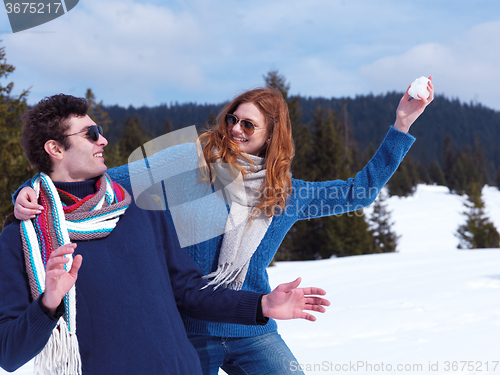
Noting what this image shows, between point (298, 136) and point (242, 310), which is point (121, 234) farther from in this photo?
point (298, 136)

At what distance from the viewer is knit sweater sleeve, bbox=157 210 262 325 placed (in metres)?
1.94

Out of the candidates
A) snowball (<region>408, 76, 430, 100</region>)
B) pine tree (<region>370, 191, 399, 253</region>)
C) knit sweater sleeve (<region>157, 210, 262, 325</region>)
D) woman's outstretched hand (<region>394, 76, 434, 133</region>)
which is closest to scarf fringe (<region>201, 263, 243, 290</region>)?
knit sweater sleeve (<region>157, 210, 262, 325</region>)

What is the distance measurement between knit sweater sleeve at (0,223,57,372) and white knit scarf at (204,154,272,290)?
0.89m

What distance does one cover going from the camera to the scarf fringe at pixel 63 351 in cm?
160

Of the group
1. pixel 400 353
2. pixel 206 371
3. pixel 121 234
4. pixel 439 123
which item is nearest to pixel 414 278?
pixel 400 353

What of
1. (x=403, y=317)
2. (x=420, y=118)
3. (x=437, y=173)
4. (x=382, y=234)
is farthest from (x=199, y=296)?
(x=420, y=118)

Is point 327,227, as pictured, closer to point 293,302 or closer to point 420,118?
point 293,302

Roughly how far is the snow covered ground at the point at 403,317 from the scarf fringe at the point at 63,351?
1032 mm

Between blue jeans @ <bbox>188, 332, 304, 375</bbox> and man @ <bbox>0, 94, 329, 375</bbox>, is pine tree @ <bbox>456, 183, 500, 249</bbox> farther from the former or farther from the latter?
man @ <bbox>0, 94, 329, 375</bbox>

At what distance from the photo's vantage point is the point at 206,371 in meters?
2.21

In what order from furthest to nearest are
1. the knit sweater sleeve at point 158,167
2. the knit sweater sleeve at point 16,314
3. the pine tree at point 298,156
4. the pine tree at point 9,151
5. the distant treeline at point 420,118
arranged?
the distant treeline at point 420,118 < the pine tree at point 298,156 < the pine tree at point 9,151 < the knit sweater sleeve at point 158,167 < the knit sweater sleeve at point 16,314

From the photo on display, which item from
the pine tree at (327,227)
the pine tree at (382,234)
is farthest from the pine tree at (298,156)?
the pine tree at (382,234)

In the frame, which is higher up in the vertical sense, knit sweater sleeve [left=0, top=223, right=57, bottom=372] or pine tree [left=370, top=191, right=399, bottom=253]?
knit sweater sleeve [left=0, top=223, right=57, bottom=372]

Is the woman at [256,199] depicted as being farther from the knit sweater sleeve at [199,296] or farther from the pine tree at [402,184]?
the pine tree at [402,184]
